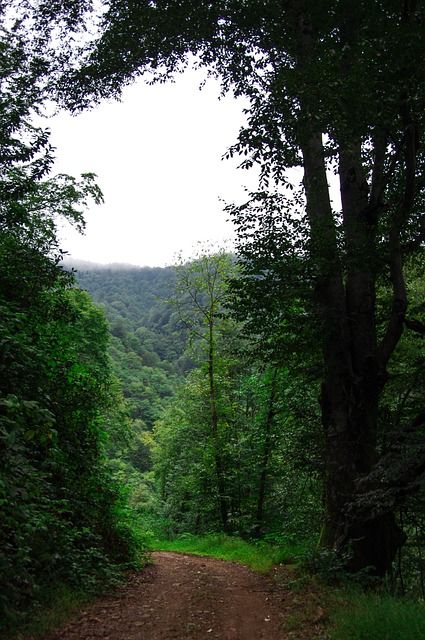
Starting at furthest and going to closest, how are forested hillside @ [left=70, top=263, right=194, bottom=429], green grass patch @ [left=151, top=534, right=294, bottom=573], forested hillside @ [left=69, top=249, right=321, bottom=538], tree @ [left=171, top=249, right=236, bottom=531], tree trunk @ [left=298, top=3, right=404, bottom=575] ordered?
1. forested hillside @ [left=70, top=263, right=194, bottom=429]
2. tree @ [left=171, top=249, right=236, bottom=531]
3. forested hillside @ [left=69, top=249, right=321, bottom=538]
4. green grass patch @ [left=151, top=534, right=294, bottom=573]
5. tree trunk @ [left=298, top=3, right=404, bottom=575]

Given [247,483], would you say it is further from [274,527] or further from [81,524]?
[81,524]

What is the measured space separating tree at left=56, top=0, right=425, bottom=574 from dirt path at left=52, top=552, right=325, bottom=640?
1684 millimetres

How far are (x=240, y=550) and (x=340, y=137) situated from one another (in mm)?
11353

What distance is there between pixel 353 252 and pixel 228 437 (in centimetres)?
1272

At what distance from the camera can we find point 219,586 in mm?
7707

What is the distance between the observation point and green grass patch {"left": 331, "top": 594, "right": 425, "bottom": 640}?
4.02 metres

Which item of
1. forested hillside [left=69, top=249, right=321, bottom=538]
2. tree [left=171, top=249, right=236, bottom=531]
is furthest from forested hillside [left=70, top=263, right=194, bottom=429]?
forested hillside [left=69, top=249, right=321, bottom=538]

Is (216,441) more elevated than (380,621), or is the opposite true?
(380,621)

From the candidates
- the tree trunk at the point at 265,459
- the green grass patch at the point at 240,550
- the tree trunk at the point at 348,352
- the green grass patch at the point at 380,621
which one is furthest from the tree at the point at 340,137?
the tree trunk at the point at 265,459

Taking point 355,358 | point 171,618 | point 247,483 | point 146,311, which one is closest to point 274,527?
point 247,483

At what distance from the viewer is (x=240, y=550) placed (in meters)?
12.9

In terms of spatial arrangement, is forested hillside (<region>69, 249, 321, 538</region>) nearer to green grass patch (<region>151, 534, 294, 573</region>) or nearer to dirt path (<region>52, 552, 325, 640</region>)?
green grass patch (<region>151, 534, 294, 573</region>)

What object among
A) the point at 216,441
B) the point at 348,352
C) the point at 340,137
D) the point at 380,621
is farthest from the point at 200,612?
the point at 216,441

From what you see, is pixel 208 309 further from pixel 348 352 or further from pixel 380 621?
pixel 380 621
